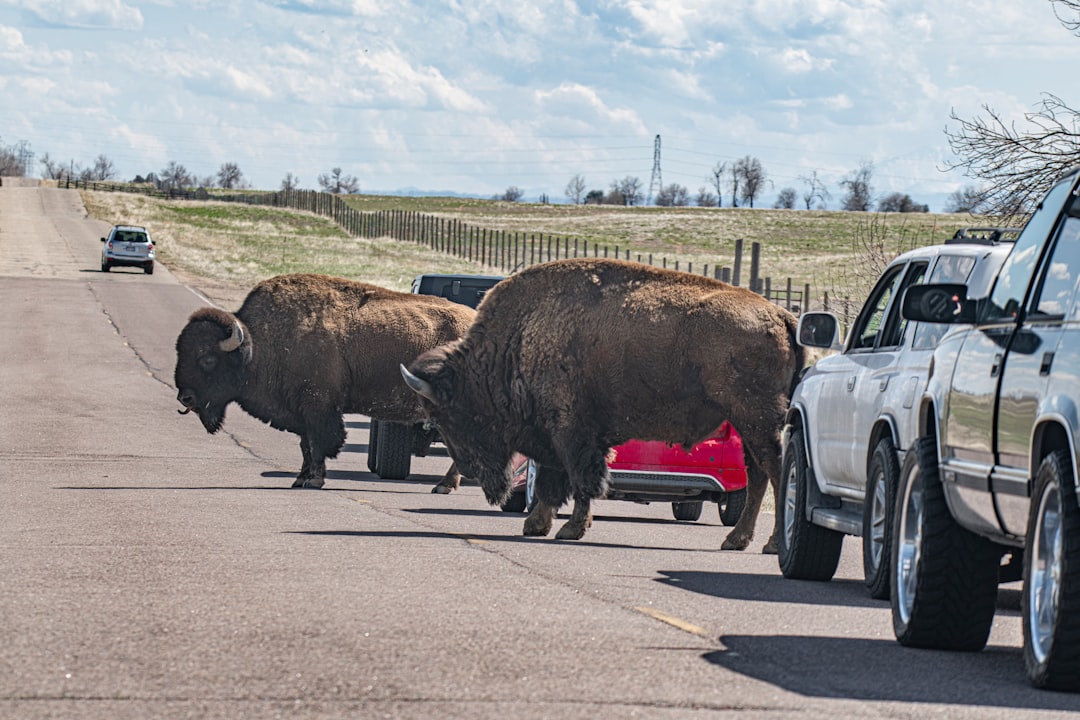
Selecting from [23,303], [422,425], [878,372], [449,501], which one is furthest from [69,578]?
[23,303]

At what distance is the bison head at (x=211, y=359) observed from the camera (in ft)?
68.8

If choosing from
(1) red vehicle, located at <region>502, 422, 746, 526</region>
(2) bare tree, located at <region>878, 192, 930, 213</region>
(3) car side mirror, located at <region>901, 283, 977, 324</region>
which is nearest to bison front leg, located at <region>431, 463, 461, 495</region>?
(1) red vehicle, located at <region>502, 422, 746, 526</region>

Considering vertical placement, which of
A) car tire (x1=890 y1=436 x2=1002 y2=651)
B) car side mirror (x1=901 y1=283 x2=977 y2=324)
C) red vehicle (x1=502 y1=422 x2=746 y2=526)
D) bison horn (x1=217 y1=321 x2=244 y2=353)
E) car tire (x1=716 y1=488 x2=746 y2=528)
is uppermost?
car side mirror (x1=901 y1=283 x2=977 y2=324)

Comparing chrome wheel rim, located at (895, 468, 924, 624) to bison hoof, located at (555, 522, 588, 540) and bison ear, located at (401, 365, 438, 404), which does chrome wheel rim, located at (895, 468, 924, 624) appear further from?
bison ear, located at (401, 365, 438, 404)

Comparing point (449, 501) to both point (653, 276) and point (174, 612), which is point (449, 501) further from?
point (174, 612)

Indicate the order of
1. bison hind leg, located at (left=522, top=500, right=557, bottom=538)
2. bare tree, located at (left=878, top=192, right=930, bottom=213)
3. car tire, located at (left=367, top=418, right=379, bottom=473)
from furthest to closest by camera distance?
1. bare tree, located at (left=878, top=192, right=930, bottom=213)
2. car tire, located at (left=367, top=418, right=379, bottom=473)
3. bison hind leg, located at (left=522, top=500, right=557, bottom=538)

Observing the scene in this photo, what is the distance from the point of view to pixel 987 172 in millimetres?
24688

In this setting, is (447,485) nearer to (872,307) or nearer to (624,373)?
(624,373)

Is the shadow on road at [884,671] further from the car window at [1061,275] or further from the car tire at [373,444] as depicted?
the car tire at [373,444]

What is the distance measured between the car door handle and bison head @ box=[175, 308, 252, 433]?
14994 millimetres

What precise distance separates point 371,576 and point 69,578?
168 centimetres

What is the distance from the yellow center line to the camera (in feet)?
27.0

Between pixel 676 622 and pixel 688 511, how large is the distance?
921 cm

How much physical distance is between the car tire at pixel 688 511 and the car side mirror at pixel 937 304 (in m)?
9.48
